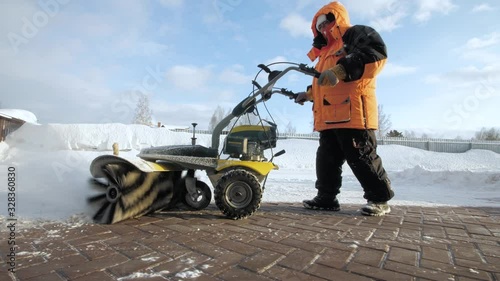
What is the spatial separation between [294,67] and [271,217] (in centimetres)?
140

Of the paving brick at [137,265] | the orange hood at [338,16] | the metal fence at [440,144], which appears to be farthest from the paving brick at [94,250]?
the metal fence at [440,144]

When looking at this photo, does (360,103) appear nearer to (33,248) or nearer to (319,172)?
(319,172)

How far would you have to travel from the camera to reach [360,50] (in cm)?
269

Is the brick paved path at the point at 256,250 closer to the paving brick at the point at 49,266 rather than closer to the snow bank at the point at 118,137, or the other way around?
the paving brick at the point at 49,266

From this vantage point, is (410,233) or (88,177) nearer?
(410,233)

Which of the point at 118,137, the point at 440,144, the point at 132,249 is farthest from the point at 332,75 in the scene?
the point at 440,144

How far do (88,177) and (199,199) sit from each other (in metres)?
1.03

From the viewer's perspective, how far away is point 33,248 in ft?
5.30

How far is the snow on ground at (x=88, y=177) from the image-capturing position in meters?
2.72

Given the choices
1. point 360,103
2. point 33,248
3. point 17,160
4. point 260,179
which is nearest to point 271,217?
point 260,179

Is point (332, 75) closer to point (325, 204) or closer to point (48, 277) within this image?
point (325, 204)

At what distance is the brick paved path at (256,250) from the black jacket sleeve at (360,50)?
1315 mm

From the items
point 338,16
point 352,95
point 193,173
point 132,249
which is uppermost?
point 338,16

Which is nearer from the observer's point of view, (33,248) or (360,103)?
(33,248)
